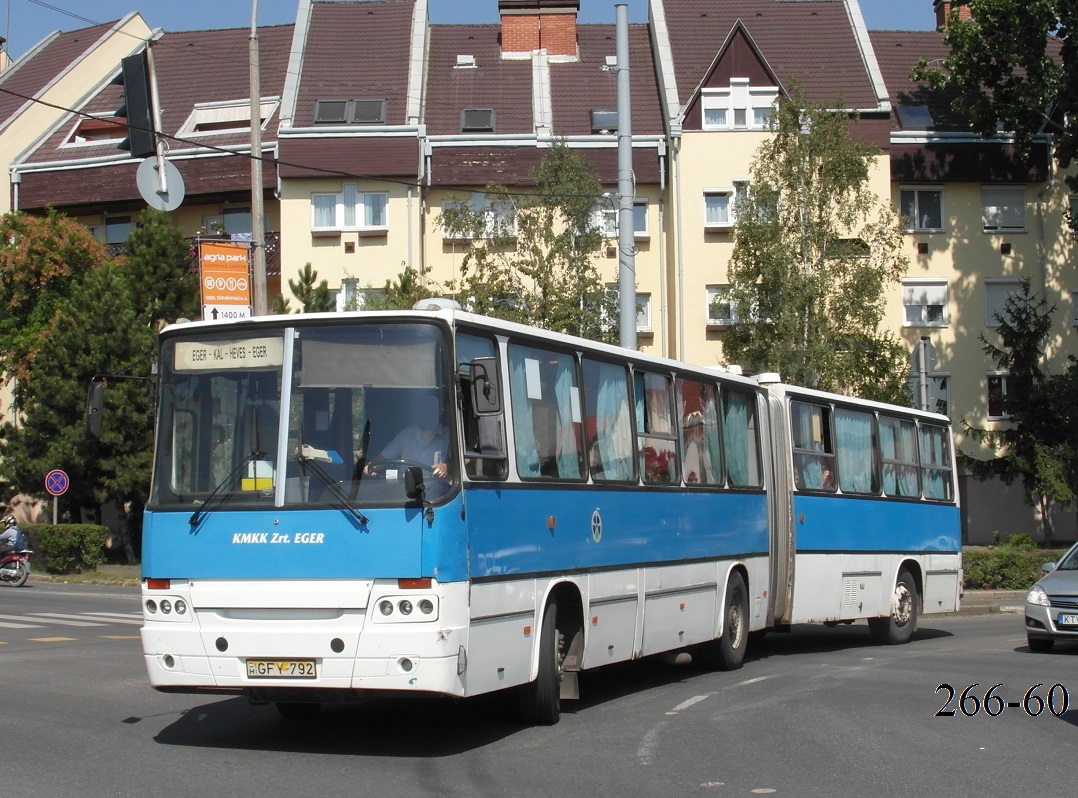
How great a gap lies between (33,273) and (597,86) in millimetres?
18975

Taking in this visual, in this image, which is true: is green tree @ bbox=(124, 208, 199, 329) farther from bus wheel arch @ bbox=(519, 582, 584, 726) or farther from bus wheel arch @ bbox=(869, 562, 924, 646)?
bus wheel arch @ bbox=(519, 582, 584, 726)

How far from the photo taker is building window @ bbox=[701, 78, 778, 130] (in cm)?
4503

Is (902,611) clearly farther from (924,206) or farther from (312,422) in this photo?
(924,206)

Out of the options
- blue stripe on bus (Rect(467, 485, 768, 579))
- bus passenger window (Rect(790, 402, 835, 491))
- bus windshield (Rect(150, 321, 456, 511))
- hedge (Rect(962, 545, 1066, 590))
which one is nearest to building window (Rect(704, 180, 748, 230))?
hedge (Rect(962, 545, 1066, 590))

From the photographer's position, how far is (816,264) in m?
36.2

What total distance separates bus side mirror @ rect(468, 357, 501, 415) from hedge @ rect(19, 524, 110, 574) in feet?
94.5

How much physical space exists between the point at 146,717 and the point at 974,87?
34606 millimetres

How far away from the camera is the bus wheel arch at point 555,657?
1080cm

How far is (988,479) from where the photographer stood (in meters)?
46.7

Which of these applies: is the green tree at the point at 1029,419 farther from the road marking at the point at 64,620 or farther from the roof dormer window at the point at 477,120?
the road marking at the point at 64,620

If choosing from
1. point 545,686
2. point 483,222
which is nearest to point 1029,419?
point 483,222

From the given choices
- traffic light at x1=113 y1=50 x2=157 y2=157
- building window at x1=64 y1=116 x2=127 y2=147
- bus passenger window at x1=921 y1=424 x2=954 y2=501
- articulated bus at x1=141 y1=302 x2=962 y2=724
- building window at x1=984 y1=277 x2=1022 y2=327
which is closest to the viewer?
articulated bus at x1=141 y1=302 x2=962 y2=724

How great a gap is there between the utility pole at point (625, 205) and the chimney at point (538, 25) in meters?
30.1

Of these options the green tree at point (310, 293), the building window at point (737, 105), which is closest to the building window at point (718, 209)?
the building window at point (737, 105)
